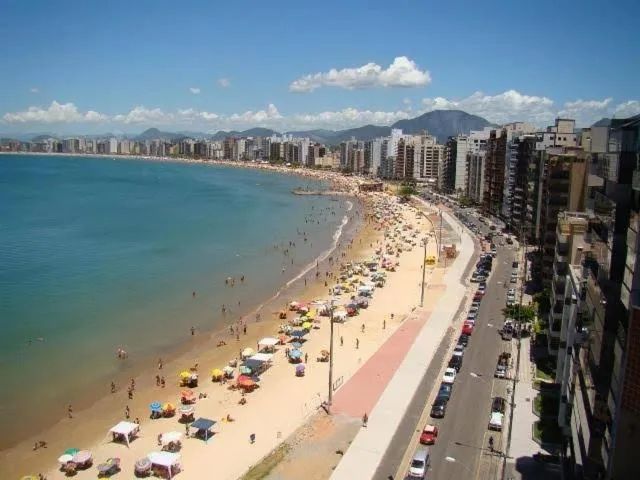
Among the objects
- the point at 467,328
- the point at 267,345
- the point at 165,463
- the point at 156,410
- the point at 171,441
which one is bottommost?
the point at 156,410

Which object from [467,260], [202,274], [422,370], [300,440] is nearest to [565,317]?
[422,370]

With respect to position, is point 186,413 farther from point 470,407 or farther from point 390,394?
point 470,407

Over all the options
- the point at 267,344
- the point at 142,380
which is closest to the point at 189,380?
the point at 142,380

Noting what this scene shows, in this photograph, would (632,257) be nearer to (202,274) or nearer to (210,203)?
(202,274)

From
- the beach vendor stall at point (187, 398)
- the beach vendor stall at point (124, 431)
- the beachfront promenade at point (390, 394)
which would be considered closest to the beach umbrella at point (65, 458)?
the beach vendor stall at point (124, 431)

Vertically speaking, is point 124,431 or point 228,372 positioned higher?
point 228,372
